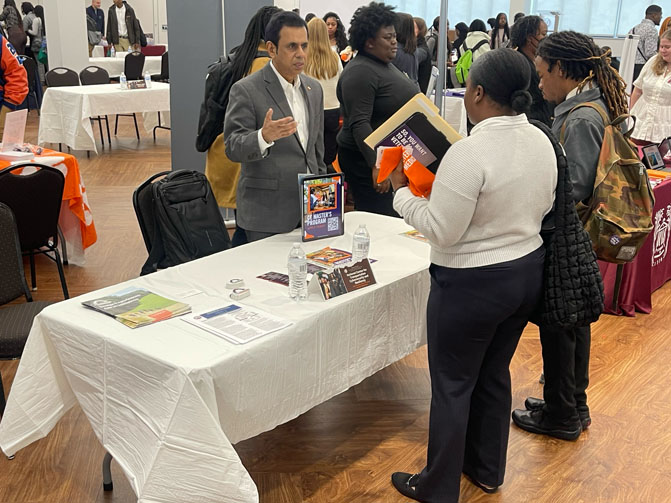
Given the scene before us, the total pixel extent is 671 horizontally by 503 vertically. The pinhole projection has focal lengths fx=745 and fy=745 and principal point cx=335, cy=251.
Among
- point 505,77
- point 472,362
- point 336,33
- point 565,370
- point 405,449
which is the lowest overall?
point 405,449

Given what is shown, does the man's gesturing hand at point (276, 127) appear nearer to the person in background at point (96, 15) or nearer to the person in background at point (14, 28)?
the person in background at point (14, 28)

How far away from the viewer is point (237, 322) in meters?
2.14

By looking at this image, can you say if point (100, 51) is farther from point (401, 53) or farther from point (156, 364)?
point (156, 364)

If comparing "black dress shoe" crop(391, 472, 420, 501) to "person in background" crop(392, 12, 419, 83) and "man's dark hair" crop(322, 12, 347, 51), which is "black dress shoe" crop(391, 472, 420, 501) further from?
"man's dark hair" crop(322, 12, 347, 51)

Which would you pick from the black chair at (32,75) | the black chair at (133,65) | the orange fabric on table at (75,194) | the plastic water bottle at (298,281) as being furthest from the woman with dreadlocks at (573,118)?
the black chair at (133,65)

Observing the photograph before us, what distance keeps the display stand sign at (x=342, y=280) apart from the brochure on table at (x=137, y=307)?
1.35ft

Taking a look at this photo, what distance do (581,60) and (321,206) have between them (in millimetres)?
1071

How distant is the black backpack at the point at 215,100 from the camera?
402 cm

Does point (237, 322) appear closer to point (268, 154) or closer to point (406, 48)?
point (268, 154)

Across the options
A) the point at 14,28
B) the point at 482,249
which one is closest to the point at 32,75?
the point at 14,28

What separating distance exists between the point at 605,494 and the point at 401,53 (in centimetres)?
464

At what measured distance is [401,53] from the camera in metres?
6.40

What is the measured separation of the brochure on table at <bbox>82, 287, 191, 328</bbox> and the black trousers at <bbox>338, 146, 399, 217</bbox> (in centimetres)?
165

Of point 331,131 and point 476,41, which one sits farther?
point 476,41
